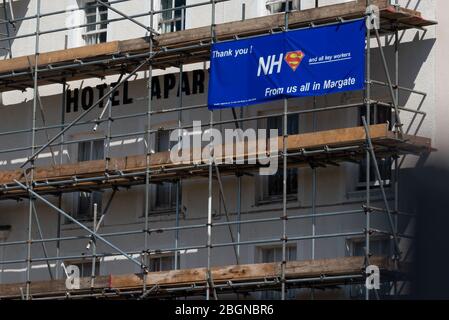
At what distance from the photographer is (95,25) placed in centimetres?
2909

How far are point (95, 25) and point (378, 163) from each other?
30.1ft

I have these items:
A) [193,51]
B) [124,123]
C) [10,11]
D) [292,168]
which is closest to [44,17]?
[10,11]

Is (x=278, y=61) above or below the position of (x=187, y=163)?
above

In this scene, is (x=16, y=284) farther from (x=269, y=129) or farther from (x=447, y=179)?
(x=447, y=179)

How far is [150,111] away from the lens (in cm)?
2553

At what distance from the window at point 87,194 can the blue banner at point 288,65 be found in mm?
4803

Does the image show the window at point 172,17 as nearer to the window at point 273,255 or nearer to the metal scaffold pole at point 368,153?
the window at point 273,255

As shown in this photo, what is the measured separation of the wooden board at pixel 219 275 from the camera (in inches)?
850

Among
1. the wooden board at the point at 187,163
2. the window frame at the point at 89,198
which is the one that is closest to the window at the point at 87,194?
the window frame at the point at 89,198

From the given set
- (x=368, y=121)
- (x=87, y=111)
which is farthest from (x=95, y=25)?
(x=368, y=121)

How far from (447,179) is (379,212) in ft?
45.1

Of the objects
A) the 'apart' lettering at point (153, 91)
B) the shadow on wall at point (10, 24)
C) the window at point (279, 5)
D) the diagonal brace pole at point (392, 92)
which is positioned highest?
the shadow on wall at point (10, 24)

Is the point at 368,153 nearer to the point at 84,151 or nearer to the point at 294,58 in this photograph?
the point at 294,58
